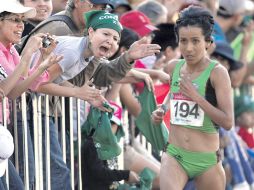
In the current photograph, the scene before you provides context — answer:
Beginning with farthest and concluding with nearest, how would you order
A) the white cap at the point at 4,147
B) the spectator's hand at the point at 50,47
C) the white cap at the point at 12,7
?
the spectator's hand at the point at 50,47
the white cap at the point at 12,7
the white cap at the point at 4,147

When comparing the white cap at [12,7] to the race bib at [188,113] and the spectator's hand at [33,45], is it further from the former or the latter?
the race bib at [188,113]

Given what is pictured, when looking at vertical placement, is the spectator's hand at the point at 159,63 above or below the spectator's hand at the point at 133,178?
above

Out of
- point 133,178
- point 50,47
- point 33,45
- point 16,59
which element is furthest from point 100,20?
point 133,178

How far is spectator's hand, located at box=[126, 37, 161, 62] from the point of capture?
980cm

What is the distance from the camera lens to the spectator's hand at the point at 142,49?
32.1ft

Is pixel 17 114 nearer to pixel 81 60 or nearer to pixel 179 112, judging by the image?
pixel 81 60

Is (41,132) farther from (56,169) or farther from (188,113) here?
(188,113)

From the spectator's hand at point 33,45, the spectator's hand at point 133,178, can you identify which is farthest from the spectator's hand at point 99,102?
the spectator's hand at point 133,178

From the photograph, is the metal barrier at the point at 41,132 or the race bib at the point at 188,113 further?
the race bib at the point at 188,113

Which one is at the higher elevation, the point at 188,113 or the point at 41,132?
the point at 188,113

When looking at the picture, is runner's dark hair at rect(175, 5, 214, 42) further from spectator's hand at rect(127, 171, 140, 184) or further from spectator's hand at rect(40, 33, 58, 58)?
spectator's hand at rect(127, 171, 140, 184)

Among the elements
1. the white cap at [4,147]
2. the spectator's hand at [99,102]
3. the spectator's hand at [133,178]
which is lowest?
the spectator's hand at [133,178]

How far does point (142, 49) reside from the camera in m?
9.88

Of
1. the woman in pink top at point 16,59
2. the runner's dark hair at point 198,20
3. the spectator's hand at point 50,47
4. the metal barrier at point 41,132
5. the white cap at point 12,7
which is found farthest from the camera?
the runner's dark hair at point 198,20
